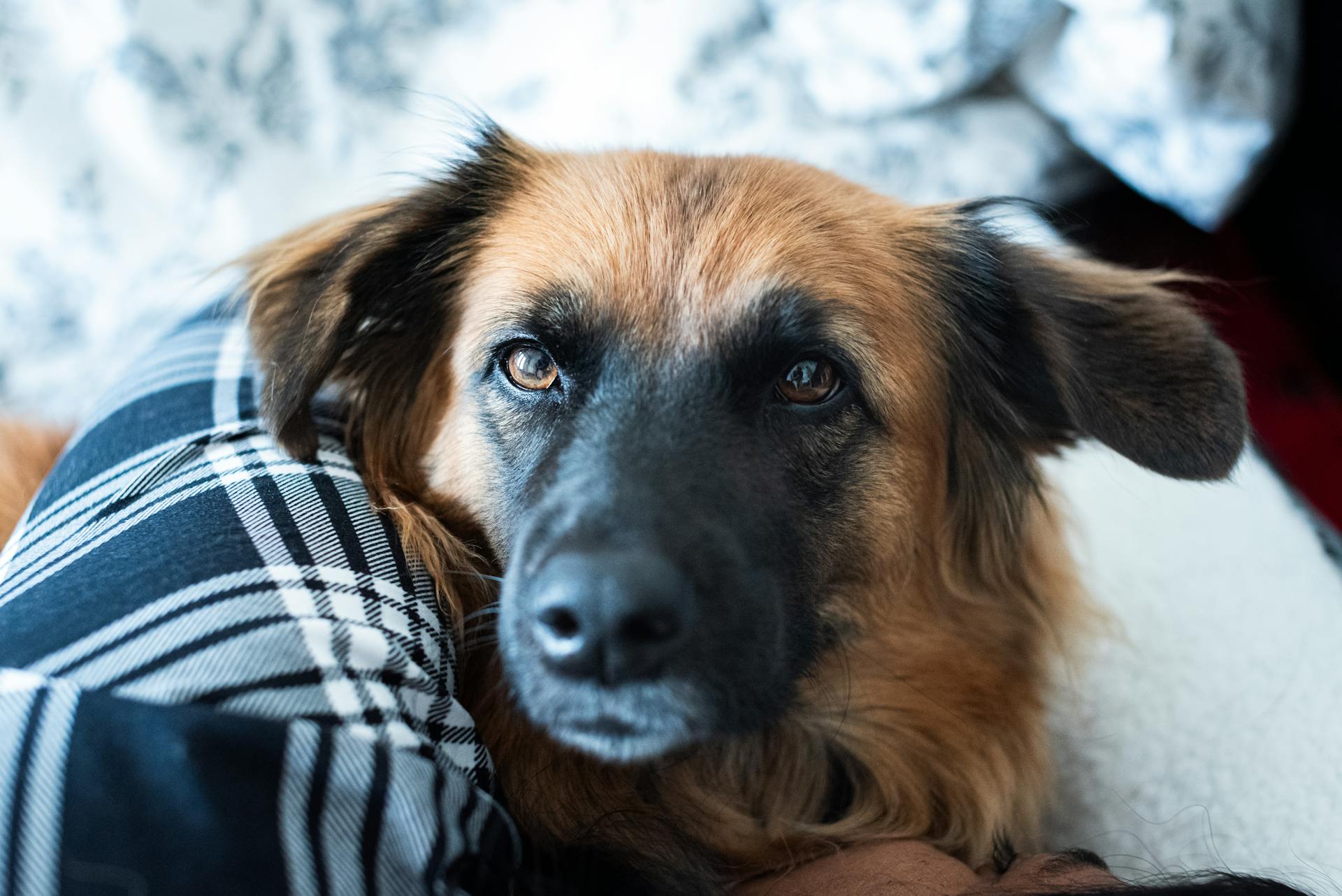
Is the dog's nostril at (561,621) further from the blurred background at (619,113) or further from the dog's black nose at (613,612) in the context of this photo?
the blurred background at (619,113)

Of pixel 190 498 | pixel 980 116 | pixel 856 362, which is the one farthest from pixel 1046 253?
pixel 190 498

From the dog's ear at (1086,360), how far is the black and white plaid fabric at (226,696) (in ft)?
3.34

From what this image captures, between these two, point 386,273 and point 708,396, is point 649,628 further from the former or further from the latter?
→ point 386,273

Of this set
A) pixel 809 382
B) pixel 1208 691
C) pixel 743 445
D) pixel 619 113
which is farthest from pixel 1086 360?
pixel 619 113

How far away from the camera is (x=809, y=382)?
1466mm

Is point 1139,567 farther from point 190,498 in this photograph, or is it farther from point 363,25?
point 363,25

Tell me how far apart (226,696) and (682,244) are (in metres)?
0.90

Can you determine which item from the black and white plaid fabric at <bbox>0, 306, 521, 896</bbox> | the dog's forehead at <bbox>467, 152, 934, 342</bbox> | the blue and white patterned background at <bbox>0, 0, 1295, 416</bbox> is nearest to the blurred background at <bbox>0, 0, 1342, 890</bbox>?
the blue and white patterned background at <bbox>0, 0, 1295, 416</bbox>

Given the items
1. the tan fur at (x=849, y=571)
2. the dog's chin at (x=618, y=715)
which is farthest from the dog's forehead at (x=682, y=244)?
the dog's chin at (x=618, y=715)

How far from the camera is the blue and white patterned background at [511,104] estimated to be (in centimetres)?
228

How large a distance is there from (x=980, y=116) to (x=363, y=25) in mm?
1773

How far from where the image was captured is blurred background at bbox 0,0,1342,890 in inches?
87.7

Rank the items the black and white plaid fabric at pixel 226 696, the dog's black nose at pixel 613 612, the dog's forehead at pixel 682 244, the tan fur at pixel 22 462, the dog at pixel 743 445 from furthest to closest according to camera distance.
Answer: the tan fur at pixel 22 462, the dog's forehead at pixel 682 244, the dog at pixel 743 445, the dog's black nose at pixel 613 612, the black and white plaid fabric at pixel 226 696

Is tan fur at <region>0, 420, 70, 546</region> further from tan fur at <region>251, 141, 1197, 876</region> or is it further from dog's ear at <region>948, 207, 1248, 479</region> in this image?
dog's ear at <region>948, 207, 1248, 479</region>
